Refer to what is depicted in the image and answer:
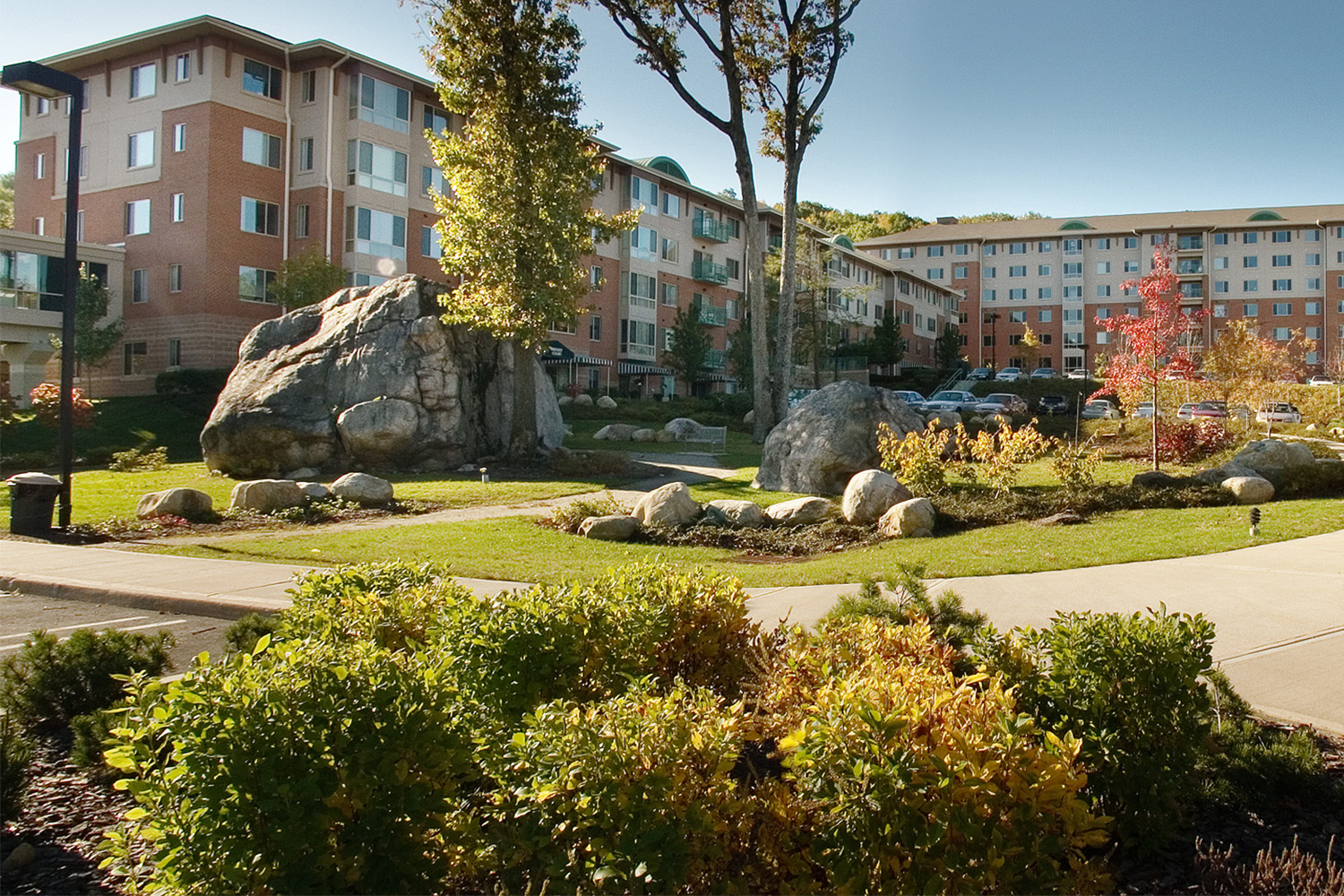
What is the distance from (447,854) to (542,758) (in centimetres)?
55

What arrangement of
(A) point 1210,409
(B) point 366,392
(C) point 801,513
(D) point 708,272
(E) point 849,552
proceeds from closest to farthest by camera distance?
(E) point 849,552 < (C) point 801,513 < (B) point 366,392 < (A) point 1210,409 < (D) point 708,272

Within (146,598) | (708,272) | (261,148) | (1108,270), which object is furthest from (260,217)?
(1108,270)

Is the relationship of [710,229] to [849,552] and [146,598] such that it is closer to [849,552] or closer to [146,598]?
[849,552]

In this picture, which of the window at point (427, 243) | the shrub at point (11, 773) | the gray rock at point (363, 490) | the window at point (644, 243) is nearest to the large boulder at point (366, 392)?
the gray rock at point (363, 490)

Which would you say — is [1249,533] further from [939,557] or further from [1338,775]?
[1338,775]

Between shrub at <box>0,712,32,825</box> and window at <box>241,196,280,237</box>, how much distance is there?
3989cm

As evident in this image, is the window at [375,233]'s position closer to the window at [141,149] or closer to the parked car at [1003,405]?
the window at [141,149]

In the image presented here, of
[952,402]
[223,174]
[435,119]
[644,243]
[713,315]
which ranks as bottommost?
[952,402]

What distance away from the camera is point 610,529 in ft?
44.2

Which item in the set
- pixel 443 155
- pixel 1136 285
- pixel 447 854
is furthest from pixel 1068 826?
pixel 443 155

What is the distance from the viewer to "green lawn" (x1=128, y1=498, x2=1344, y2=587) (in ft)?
33.0

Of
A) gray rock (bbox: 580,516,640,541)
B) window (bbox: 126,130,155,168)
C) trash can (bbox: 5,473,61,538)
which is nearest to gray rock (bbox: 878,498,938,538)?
gray rock (bbox: 580,516,640,541)

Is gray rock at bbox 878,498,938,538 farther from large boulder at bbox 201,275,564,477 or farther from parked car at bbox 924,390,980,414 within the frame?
parked car at bbox 924,390,980,414

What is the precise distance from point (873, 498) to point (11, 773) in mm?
11352
